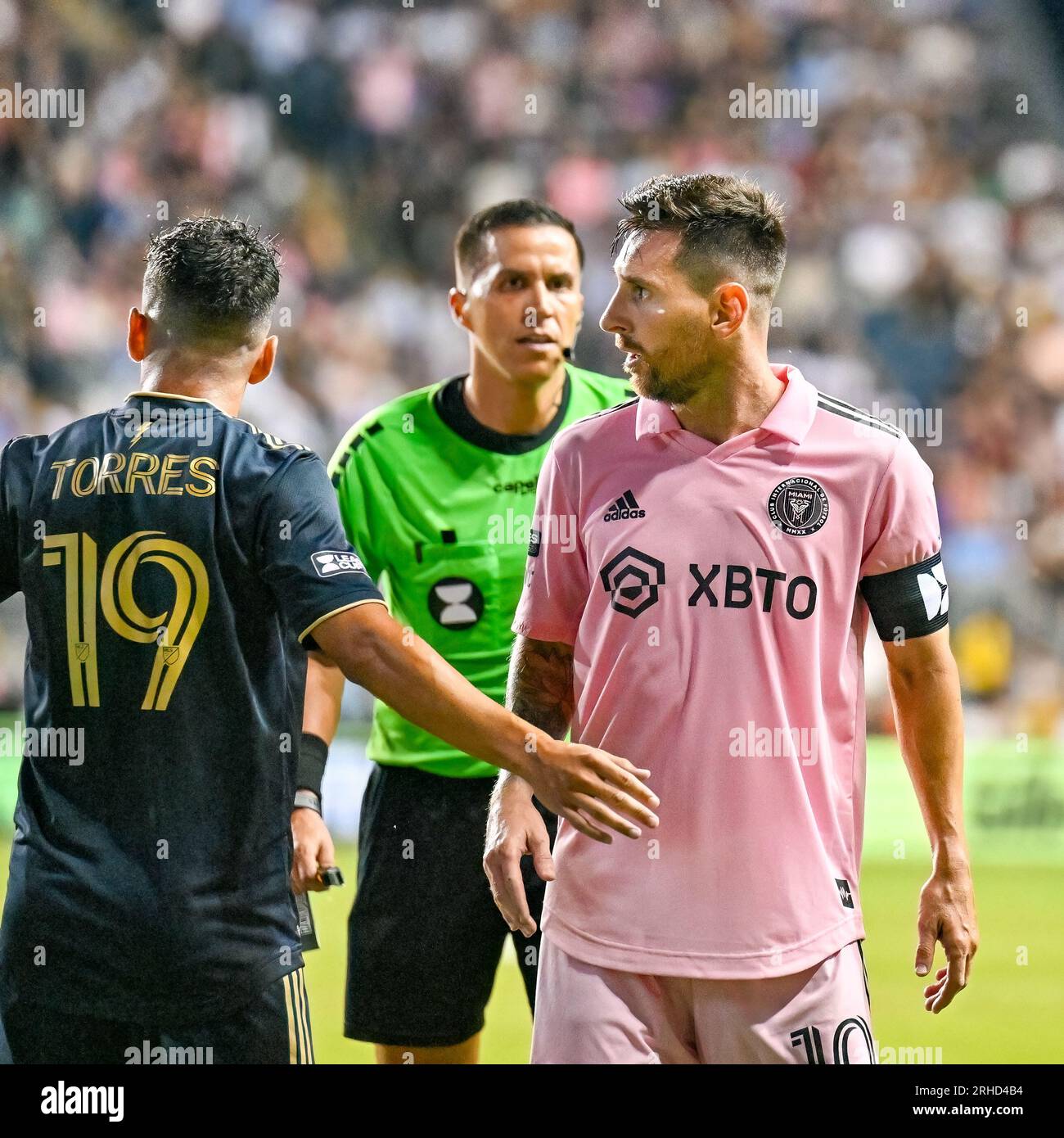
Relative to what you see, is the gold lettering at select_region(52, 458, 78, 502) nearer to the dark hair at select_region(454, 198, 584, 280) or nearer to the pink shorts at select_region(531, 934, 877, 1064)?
the pink shorts at select_region(531, 934, 877, 1064)

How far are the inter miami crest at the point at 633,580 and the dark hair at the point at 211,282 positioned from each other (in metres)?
0.89

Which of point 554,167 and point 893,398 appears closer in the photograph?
point 893,398

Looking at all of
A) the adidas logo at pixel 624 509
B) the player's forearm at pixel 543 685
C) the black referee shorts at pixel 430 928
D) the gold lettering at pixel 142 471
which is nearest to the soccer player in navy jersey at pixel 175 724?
the gold lettering at pixel 142 471

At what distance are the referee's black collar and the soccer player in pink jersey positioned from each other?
135 cm

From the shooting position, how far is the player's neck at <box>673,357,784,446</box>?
3262 millimetres

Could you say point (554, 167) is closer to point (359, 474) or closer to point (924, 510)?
point (359, 474)

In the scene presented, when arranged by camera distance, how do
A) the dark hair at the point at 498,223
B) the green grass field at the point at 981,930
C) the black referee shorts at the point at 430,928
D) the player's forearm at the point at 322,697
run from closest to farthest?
1. the player's forearm at the point at 322,697
2. the black referee shorts at the point at 430,928
3. the dark hair at the point at 498,223
4. the green grass field at the point at 981,930

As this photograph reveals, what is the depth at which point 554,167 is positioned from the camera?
40.8 feet

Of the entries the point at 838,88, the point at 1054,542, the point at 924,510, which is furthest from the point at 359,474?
the point at 838,88

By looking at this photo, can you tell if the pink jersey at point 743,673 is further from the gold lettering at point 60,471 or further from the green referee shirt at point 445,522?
the green referee shirt at point 445,522

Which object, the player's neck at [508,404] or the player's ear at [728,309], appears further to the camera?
the player's neck at [508,404]

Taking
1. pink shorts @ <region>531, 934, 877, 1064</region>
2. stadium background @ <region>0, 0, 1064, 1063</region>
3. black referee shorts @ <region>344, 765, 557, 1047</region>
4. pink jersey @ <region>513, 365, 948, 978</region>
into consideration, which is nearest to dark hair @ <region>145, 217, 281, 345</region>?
pink jersey @ <region>513, 365, 948, 978</region>

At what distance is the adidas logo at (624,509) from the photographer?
3188mm

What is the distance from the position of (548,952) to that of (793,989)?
490 millimetres
